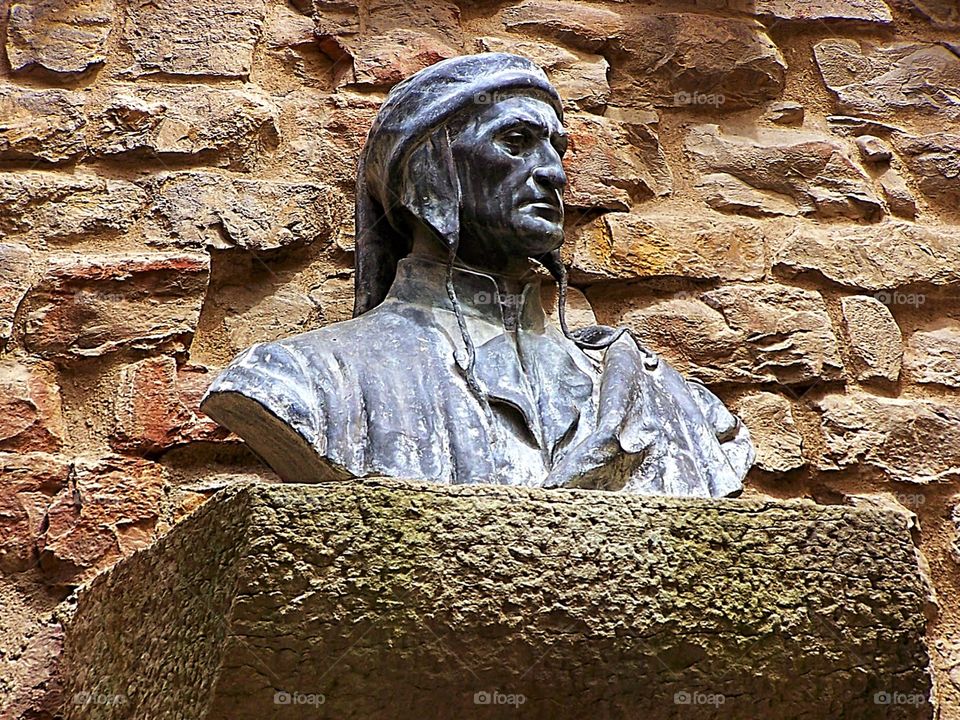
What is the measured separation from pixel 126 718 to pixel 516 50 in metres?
1.64

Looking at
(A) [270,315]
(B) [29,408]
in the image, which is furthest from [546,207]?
(B) [29,408]

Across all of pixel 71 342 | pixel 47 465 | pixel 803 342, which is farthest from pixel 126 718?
pixel 803 342

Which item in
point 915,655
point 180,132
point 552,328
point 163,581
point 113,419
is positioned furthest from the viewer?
Answer: point 180,132

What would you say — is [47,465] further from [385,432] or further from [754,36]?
[754,36]

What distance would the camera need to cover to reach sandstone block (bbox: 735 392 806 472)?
2744mm

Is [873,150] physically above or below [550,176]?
below

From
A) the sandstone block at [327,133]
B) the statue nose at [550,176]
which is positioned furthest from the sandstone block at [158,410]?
the statue nose at [550,176]

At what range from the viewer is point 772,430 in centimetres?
278

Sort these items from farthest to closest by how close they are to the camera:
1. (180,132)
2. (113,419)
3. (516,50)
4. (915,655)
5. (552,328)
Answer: (516,50)
(180,132)
(113,419)
(552,328)
(915,655)

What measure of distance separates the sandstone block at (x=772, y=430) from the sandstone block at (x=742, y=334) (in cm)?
4

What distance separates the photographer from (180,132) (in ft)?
9.17

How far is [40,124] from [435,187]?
90 cm

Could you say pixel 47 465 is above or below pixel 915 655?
below

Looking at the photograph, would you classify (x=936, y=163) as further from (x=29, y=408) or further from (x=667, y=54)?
(x=29, y=408)
